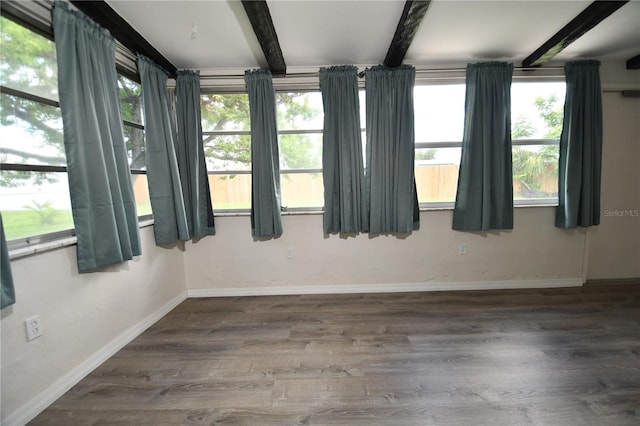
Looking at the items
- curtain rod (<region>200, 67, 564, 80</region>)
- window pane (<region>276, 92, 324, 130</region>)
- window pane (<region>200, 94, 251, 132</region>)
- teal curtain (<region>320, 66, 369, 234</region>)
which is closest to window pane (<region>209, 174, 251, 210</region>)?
window pane (<region>200, 94, 251, 132</region>)

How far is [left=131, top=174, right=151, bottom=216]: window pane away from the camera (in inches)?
81.7

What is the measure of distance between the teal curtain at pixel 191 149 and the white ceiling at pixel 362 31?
23 cm

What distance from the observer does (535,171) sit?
249 cm

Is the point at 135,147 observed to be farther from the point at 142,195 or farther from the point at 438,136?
the point at 438,136

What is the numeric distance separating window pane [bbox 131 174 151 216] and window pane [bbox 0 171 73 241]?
564 millimetres

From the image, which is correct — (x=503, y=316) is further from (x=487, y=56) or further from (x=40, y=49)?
(x=40, y=49)

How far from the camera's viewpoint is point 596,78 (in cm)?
224

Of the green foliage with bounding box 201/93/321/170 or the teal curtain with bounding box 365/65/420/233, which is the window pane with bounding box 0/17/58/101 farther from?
the teal curtain with bounding box 365/65/420/233

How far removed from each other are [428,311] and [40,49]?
3269 mm

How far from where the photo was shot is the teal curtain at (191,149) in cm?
223

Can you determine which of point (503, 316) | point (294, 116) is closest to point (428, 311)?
point (503, 316)

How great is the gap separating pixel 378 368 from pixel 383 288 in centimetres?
111

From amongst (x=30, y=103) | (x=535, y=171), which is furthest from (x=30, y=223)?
(x=535, y=171)

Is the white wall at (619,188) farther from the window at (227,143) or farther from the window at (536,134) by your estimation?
the window at (227,143)
